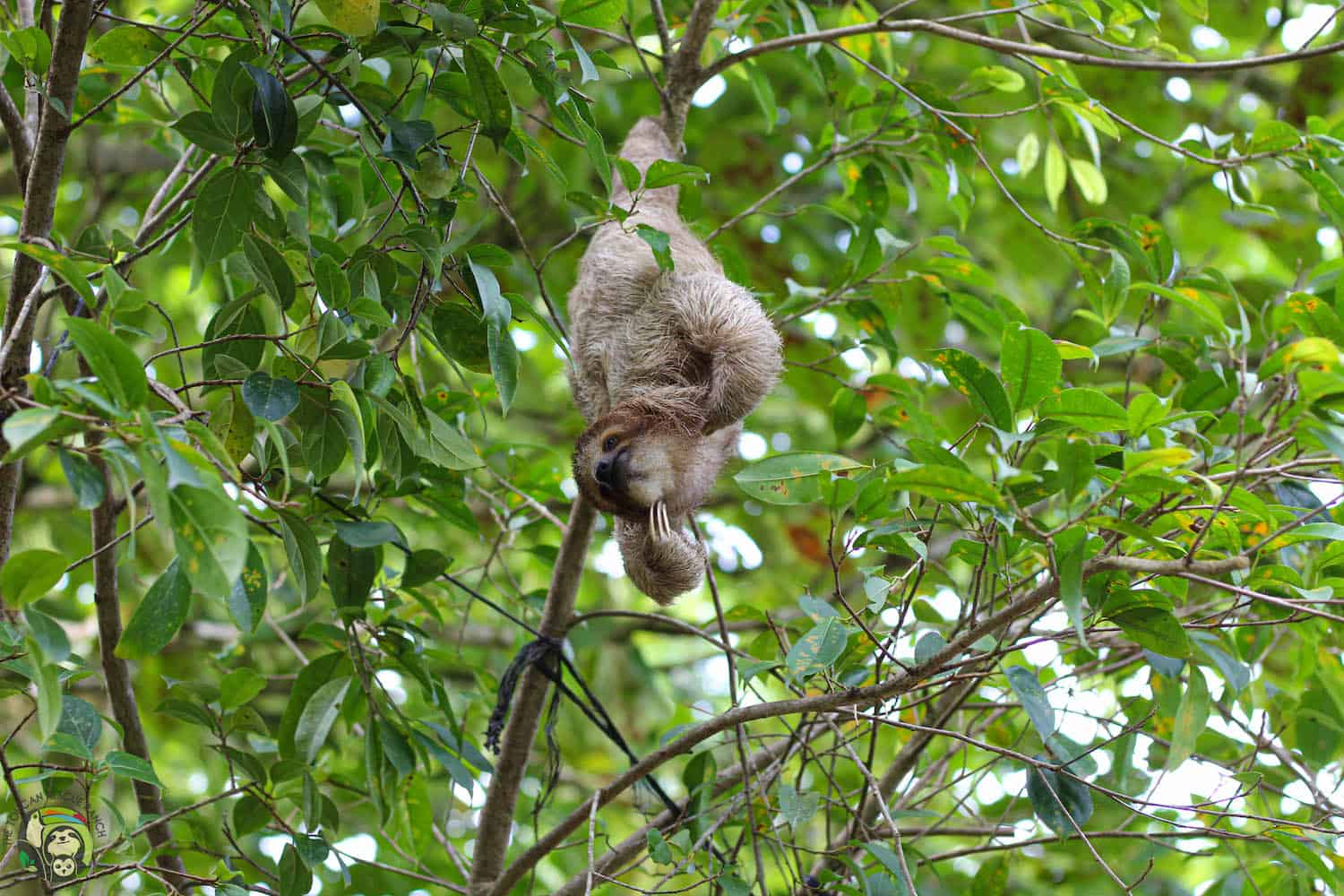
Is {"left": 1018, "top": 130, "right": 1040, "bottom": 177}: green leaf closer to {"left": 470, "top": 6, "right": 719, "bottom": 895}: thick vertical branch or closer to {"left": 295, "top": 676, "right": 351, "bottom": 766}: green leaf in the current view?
{"left": 470, "top": 6, "right": 719, "bottom": 895}: thick vertical branch

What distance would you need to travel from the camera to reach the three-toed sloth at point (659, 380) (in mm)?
3074

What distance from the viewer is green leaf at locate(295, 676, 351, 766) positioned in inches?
114

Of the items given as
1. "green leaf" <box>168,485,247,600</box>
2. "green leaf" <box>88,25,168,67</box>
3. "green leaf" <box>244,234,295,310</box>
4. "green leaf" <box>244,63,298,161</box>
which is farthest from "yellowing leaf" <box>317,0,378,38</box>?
"green leaf" <box>168,485,247,600</box>

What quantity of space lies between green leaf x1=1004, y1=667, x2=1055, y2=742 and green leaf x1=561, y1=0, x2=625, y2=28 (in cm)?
179

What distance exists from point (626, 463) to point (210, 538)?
1.53 metres

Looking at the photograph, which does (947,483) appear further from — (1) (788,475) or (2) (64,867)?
(2) (64,867)

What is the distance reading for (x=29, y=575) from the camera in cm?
172

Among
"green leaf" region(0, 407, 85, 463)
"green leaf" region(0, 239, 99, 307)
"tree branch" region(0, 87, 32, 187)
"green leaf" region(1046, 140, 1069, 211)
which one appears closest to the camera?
"green leaf" region(0, 407, 85, 463)

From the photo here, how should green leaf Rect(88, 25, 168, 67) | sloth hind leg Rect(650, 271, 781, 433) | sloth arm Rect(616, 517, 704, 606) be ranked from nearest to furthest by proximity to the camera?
green leaf Rect(88, 25, 168, 67) < sloth arm Rect(616, 517, 704, 606) < sloth hind leg Rect(650, 271, 781, 433)

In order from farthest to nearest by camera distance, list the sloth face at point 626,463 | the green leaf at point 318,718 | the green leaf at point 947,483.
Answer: the sloth face at point 626,463 < the green leaf at point 318,718 < the green leaf at point 947,483

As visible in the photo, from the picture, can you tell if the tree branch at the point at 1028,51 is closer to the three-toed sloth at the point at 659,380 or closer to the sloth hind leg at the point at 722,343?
the three-toed sloth at the point at 659,380

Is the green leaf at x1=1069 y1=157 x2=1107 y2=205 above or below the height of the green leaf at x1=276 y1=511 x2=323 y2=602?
above

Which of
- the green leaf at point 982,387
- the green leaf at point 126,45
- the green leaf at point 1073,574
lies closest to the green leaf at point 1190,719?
the green leaf at point 1073,574

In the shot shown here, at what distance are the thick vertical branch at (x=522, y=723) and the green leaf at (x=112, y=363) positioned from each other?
1.74m
